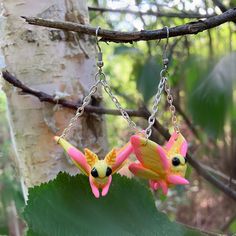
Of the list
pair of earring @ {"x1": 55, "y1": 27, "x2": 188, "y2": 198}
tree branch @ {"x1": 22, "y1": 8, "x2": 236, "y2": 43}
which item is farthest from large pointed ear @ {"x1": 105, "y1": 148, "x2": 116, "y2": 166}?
tree branch @ {"x1": 22, "y1": 8, "x2": 236, "y2": 43}

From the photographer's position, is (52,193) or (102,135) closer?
(52,193)

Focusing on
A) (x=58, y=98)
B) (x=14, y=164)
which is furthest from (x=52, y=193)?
(x=14, y=164)

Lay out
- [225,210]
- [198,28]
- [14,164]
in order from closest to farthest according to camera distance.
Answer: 1. [198,28]
2. [14,164]
3. [225,210]

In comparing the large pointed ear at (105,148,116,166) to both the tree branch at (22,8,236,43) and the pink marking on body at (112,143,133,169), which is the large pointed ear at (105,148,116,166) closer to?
the pink marking on body at (112,143,133,169)

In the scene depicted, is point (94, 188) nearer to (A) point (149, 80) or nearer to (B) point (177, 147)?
(B) point (177, 147)

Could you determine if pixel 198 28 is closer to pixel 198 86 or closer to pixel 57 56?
pixel 57 56

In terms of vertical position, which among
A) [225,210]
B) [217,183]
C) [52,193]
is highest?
[52,193]

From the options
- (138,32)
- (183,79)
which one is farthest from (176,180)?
(183,79)
